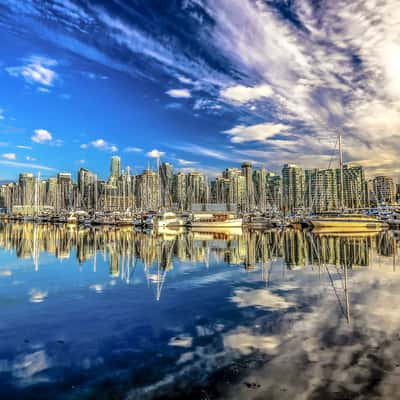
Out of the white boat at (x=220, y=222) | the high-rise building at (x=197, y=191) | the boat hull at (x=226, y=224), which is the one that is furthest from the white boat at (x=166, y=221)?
the high-rise building at (x=197, y=191)

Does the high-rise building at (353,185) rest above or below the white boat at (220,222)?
above

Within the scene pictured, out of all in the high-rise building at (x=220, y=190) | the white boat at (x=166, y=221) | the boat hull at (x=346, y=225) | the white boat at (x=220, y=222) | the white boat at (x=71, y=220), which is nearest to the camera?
the boat hull at (x=346, y=225)

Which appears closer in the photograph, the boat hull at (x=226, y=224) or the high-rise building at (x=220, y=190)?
the boat hull at (x=226, y=224)

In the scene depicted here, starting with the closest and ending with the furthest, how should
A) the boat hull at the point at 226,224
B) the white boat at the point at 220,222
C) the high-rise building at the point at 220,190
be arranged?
the boat hull at the point at 226,224, the white boat at the point at 220,222, the high-rise building at the point at 220,190

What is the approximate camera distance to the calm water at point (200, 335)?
8.20 meters

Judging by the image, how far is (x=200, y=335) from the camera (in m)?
11.8

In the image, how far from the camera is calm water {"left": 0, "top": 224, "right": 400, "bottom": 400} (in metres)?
8.20

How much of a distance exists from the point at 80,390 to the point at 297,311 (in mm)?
9545

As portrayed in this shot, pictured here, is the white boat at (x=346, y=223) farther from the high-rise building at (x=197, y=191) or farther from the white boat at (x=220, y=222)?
the high-rise building at (x=197, y=191)

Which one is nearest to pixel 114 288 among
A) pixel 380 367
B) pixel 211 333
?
pixel 211 333

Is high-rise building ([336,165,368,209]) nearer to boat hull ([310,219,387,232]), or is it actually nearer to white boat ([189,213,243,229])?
boat hull ([310,219,387,232])

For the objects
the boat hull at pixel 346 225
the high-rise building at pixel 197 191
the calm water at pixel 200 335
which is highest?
the high-rise building at pixel 197 191

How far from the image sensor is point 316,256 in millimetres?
33844

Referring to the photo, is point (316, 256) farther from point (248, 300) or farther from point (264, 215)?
point (264, 215)
